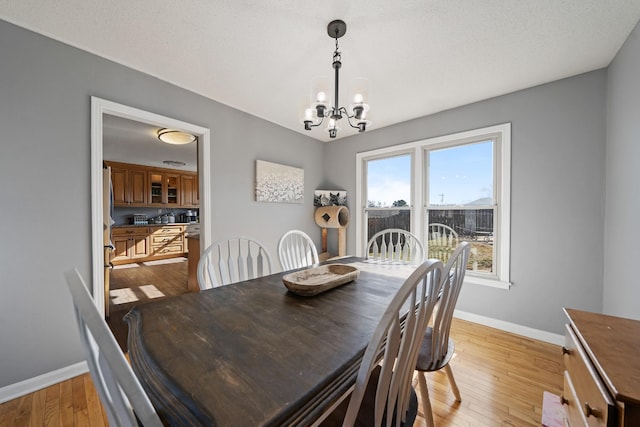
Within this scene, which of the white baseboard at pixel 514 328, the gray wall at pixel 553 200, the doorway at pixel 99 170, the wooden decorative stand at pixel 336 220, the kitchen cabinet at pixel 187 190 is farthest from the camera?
the kitchen cabinet at pixel 187 190

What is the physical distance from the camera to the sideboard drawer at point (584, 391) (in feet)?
2.22

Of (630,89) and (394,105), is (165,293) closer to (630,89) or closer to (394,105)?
(394,105)

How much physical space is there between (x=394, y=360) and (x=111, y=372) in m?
0.72

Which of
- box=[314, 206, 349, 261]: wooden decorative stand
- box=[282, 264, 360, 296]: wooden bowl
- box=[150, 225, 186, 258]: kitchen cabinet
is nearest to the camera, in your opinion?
box=[282, 264, 360, 296]: wooden bowl

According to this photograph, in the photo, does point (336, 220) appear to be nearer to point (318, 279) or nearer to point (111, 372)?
point (318, 279)

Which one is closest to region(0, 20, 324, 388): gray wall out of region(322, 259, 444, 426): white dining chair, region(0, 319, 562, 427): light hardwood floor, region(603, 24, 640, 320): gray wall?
region(0, 319, 562, 427): light hardwood floor

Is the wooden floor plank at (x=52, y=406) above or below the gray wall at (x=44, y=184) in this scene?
below

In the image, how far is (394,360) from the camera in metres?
0.77

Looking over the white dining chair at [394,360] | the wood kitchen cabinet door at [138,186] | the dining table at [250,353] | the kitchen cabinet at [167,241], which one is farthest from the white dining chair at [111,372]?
the kitchen cabinet at [167,241]

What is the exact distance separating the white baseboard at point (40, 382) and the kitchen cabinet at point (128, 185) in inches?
184

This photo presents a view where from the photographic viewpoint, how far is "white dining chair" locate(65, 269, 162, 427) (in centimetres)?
41

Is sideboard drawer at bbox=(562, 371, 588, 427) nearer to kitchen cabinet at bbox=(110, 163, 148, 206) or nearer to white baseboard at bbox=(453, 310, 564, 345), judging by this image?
white baseboard at bbox=(453, 310, 564, 345)

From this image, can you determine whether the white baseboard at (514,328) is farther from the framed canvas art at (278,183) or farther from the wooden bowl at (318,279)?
the framed canvas art at (278,183)

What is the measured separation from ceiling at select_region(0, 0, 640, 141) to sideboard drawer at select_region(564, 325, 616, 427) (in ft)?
6.03
